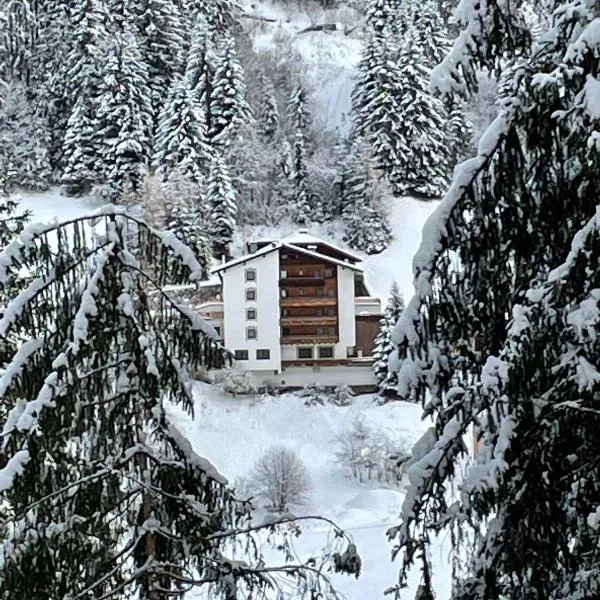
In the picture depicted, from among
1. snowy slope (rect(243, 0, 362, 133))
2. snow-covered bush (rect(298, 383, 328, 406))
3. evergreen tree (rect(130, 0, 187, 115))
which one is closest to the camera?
snow-covered bush (rect(298, 383, 328, 406))

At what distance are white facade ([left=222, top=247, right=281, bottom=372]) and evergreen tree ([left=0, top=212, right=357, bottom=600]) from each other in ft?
70.1

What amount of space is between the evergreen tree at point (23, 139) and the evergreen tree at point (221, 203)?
735 cm

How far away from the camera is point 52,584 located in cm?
308

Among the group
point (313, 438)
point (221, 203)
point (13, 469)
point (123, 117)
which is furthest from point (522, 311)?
point (123, 117)

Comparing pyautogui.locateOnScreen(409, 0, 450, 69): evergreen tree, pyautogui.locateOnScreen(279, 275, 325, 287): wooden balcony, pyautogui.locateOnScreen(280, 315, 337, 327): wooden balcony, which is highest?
pyautogui.locateOnScreen(409, 0, 450, 69): evergreen tree

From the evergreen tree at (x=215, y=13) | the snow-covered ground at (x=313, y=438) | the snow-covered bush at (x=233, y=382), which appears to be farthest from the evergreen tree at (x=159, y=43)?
the snow-covered bush at (x=233, y=382)

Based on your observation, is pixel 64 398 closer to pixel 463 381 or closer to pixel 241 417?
pixel 463 381

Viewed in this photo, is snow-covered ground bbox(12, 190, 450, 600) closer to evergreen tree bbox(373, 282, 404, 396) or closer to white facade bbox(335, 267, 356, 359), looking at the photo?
evergreen tree bbox(373, 282, 404, 396)

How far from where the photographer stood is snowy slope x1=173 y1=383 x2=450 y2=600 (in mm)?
16817

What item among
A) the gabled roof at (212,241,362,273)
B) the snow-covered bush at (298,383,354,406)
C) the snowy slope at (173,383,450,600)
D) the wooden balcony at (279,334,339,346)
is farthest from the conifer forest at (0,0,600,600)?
the wooden balcony at (279,334,339,346)

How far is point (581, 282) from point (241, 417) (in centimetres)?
1988

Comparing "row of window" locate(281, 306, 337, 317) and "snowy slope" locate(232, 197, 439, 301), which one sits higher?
"snowy slope" locate(232, 197, 439, 301)

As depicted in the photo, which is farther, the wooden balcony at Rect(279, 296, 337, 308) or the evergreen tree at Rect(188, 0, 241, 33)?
the evergreen tree at Rect(188, 0, 241, 33)

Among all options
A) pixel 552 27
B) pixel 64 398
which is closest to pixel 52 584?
pixel 64 398
